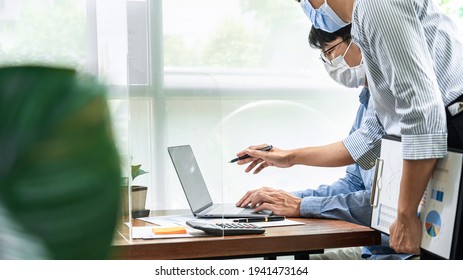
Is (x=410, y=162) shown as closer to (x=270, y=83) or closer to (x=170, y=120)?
(x=170, y=120)

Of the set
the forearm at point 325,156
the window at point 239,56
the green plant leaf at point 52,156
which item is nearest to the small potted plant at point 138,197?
the forearm at point 325,156

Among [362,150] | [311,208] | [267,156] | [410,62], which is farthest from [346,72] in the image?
[410,62]

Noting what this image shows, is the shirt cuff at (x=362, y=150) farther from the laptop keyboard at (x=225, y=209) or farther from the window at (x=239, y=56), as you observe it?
the window at (x=239, y=56)

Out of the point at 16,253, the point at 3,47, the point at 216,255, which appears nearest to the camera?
the point at 16,253

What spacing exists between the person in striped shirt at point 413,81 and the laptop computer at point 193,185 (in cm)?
62

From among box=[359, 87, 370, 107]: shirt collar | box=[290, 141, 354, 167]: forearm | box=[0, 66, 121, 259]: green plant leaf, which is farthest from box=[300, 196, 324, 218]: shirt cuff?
box=[0, 66, 121, 259]: green plant leaf

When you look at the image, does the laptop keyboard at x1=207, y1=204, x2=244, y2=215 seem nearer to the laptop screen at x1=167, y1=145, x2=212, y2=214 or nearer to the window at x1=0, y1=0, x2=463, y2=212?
the laptop screen at x1=167, y1=145, x2=212, y2=214

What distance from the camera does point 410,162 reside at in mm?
1584

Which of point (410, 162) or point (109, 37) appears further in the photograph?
point (109, 37)

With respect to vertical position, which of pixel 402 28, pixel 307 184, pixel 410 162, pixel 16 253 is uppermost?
pixel 402 28

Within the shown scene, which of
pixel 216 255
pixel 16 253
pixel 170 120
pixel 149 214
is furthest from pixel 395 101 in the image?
pixel 16 253

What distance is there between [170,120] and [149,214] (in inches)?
12.6

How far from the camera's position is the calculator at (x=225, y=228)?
6.00ft

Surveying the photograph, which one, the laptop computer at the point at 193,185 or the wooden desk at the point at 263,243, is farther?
the laptop computer at the point at 193,185
